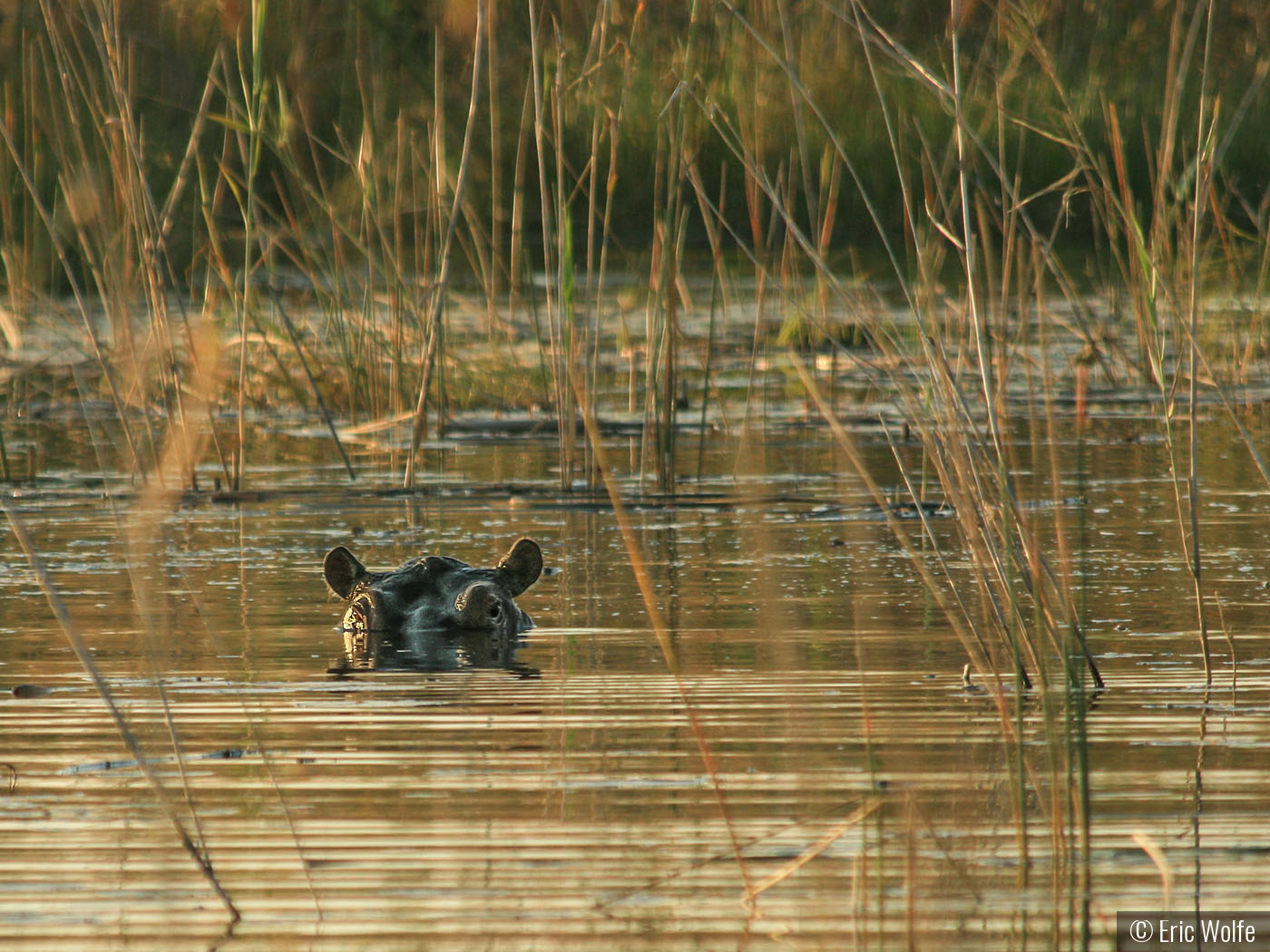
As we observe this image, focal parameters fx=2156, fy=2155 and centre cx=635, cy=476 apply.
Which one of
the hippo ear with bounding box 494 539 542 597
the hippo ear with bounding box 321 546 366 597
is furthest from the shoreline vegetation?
the hippo ear with bounding box 321 546 366 597

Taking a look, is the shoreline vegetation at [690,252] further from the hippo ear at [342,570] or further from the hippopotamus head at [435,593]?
the hippo ear at [342,570]

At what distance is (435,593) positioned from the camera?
4887mm

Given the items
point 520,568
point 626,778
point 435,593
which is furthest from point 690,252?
point 626,778

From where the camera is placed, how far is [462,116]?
1623cm

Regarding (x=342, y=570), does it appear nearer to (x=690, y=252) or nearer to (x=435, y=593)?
(x=435, y=593)

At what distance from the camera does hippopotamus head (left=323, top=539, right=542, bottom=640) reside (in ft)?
15.6

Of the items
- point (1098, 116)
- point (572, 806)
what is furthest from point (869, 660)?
point (1098, 116)

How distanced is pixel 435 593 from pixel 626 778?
1.79 meters

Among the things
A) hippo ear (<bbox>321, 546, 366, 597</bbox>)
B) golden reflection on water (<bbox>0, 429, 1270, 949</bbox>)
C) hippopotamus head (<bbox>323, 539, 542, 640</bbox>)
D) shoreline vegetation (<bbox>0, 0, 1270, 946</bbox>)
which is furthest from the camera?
hippo ear (<bbox>321, 546, 366, 597</bbox>)

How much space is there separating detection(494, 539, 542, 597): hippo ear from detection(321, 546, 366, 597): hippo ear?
0.32 meters

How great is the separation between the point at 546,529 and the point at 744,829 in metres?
3.40

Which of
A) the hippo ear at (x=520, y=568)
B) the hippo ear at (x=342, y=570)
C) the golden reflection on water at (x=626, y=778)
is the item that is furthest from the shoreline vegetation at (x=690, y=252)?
the hippo ear at (x=342, y=570)

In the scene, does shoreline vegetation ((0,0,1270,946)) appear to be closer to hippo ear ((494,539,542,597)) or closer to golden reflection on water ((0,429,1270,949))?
golden reflection on water ((0,429,1270,949))

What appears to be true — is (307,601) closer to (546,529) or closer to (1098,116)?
(546,529)
